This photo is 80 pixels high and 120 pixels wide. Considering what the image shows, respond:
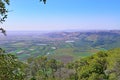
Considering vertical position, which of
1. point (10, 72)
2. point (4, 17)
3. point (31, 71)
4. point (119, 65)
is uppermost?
point (4, 17)

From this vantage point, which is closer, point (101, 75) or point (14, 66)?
point (14, 66)

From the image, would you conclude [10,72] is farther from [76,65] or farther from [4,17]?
[76,65]

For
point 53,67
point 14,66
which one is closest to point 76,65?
point 53,67

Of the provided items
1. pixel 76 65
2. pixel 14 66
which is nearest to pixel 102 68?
pixel 76 65

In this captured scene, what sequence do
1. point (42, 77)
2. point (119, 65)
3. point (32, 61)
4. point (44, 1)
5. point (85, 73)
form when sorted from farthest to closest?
1. point (32, 61)
2. point (42, 77)
3. point (85, 73)
4. point (119, 65)
5. point (44, 1)

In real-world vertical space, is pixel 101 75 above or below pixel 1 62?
below

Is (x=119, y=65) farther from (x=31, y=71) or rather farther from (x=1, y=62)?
(x=1, y=62)

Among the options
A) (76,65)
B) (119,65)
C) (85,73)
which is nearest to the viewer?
(119,65)
